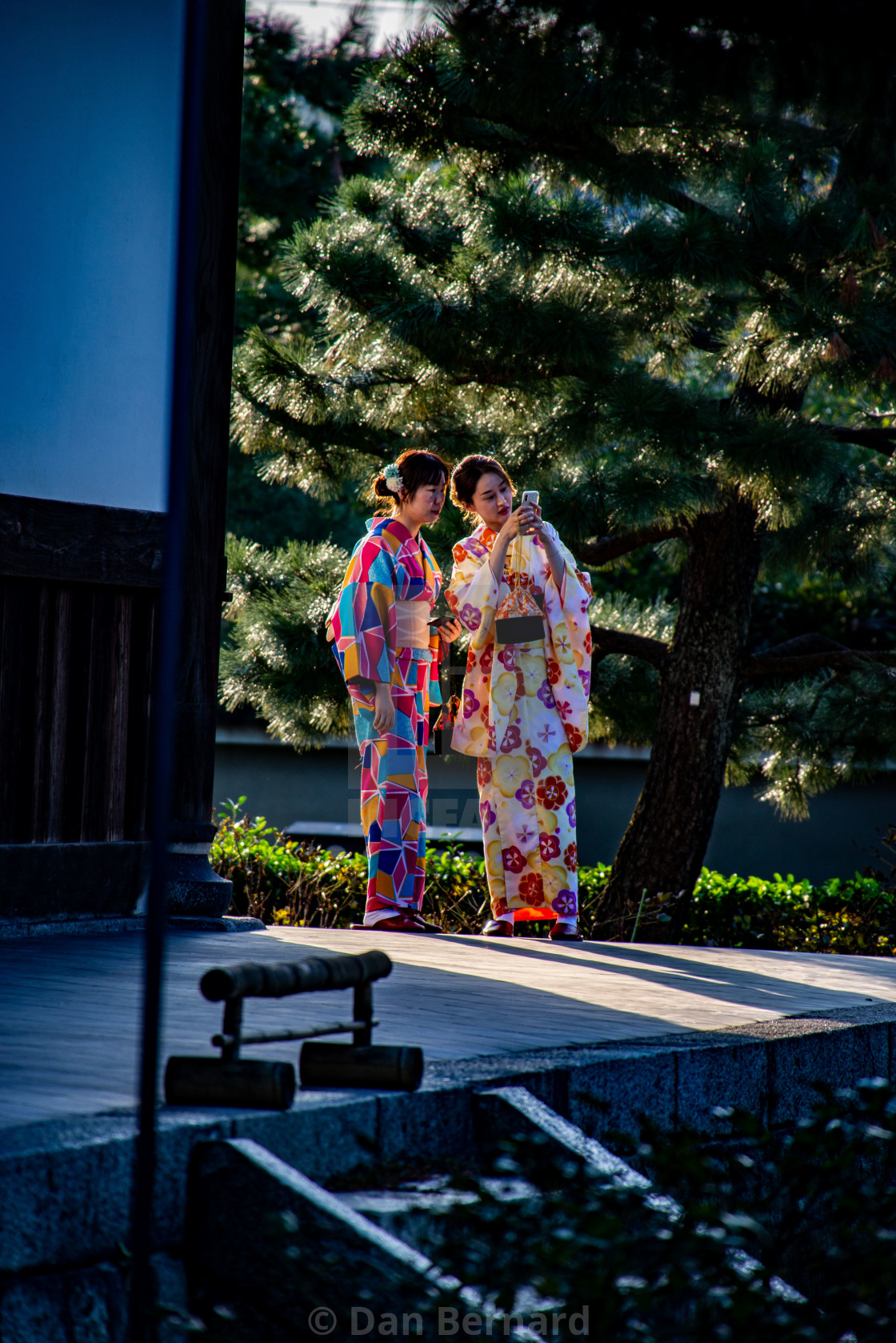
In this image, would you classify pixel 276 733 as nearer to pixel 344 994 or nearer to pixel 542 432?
pixel 542 432

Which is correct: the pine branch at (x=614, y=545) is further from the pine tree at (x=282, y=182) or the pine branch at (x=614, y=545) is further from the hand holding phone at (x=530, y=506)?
the pine tree at (x=282, y=182)

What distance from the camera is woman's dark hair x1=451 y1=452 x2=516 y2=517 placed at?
17.0 feet

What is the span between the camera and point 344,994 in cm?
303

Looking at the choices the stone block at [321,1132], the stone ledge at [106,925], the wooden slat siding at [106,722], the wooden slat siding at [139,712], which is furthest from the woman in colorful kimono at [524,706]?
the stone block at [321,1132]

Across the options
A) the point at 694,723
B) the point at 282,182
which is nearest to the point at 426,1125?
the point at 694,723

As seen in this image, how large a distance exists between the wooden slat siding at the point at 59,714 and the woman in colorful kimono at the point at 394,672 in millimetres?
1261

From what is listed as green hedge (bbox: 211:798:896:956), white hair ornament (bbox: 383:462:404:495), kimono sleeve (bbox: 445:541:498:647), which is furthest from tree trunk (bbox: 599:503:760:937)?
white hair ornament (bbox: 383:462:404:495)

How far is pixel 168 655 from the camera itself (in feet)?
4.48

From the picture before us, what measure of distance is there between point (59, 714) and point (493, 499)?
201 cm

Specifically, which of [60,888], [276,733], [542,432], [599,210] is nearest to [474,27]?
[60,888]

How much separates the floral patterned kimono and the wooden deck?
1.40ft

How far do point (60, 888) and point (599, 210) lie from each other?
3514 mm

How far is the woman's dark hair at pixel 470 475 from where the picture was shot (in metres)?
5.17

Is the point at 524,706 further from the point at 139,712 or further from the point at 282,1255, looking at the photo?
the point at 282,1255
